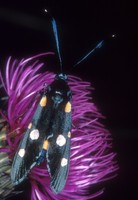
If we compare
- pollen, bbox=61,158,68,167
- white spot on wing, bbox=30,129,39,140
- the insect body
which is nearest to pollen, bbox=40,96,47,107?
the insect body

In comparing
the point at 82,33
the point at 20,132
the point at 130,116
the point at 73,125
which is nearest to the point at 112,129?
the point at 130,116

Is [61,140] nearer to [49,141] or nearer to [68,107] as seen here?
[49,141]

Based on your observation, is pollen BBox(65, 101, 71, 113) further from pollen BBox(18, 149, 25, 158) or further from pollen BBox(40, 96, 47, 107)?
pollen BBox(18, 149, 25, 158)

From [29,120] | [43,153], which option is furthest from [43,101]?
[43,153]

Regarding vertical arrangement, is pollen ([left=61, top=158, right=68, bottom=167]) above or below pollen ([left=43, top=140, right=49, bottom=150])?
below

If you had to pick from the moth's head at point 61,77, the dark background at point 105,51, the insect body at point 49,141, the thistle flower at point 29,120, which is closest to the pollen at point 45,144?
the insect body at point 49,141

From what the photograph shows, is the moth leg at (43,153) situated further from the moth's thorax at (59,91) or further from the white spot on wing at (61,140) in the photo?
the moth's thorax at (59,91)
